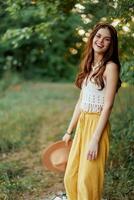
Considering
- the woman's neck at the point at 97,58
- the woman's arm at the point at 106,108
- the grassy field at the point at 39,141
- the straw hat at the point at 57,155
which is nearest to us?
the woman's arm at the point at 106,108

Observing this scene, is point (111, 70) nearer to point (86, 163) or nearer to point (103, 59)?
point (103, 59)

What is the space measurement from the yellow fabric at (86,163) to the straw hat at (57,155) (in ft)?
1.03

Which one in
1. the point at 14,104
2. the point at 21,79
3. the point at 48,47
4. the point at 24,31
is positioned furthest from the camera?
the point at 48,47

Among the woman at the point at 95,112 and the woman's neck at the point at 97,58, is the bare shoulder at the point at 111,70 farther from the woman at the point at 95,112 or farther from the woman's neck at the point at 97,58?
the woman's neck at the point at 97,58

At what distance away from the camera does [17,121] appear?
9539 mm

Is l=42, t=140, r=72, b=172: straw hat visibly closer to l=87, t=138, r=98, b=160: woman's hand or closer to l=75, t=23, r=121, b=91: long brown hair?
l=87, t=138, r=98, b=160: woman's hand

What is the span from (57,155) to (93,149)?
0.71 metres

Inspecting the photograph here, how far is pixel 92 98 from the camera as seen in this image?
15.1ft

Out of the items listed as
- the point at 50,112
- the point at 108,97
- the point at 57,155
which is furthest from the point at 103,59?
the point at 50,112

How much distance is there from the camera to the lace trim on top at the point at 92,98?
4566 mm

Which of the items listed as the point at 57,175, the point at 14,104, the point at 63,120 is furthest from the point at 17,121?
the point at 57,175

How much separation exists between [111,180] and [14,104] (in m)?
5.61

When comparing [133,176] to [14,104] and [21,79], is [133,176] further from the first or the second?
[21,79]

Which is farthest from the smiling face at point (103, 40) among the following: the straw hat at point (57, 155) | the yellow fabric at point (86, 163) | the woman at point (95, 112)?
the straw hat at point (57, 155)
